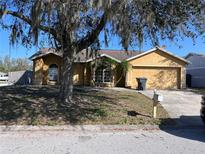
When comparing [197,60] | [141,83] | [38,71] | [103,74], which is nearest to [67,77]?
[141,83]

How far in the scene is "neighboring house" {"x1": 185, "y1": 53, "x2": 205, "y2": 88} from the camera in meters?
34.2

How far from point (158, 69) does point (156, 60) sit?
850 millimetres

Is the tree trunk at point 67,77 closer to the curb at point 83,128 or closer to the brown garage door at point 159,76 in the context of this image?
the curb at point 83,128

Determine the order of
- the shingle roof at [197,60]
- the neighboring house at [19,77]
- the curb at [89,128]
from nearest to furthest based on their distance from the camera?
the curb at [89,128] < the shingle roof at [197,60] < the neighboring house at [19,77]

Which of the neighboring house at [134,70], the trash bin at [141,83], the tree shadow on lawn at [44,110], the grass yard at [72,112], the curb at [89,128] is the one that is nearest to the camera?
the curb at [89,128]

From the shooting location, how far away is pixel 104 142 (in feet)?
27.8

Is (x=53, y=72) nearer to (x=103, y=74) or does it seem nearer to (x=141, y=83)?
(x=103, y=74)

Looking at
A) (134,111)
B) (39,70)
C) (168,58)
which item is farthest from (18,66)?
(134,111)

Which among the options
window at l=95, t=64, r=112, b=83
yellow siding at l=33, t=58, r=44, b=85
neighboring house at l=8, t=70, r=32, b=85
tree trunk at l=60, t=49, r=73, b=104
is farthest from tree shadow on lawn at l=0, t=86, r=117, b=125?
neighboring house at l=8, t=70, r=32, b=85

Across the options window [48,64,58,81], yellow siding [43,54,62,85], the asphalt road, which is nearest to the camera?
the asphalt road

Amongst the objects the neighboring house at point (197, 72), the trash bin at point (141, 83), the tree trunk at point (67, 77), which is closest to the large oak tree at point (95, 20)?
the tree trunk at point (67, 77)

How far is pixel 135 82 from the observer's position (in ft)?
94.5

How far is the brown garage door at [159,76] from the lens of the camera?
2880cm

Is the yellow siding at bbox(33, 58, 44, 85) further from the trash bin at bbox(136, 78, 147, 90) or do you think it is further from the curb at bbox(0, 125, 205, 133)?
the curb at bbox(0, 125, 205, 133)
